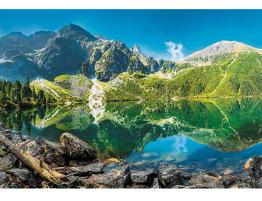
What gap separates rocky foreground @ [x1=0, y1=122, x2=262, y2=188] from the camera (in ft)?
35.4

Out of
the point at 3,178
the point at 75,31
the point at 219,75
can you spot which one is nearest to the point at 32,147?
the point at 3,178

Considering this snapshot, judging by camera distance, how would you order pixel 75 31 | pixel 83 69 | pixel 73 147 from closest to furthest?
pixel 73 147
pixel 75 31
pixel 83 69

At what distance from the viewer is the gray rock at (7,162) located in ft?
37.7

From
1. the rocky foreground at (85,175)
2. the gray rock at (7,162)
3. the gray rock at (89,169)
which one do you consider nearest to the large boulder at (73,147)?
the rocky foreground at (85,175)

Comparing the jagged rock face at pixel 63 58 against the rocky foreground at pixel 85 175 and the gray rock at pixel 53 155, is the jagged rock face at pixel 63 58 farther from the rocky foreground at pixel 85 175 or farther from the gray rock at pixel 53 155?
the rocky foreground at pixel 85 175

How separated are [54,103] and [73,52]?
1759 cm

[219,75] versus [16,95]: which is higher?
[219,75]

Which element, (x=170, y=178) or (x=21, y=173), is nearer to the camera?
(x=21, y=173)

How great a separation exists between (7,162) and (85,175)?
2.07 meters

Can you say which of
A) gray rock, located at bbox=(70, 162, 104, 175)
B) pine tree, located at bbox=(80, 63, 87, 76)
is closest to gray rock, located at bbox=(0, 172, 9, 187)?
gray rock, located at bbox=(70, 162, 104, 175)

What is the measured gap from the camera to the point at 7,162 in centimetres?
1165

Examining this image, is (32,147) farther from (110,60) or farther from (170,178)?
(110,60)

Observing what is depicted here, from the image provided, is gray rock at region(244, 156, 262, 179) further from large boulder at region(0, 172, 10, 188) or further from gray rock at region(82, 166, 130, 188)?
large boulder at region(0, 172, 10, 188)

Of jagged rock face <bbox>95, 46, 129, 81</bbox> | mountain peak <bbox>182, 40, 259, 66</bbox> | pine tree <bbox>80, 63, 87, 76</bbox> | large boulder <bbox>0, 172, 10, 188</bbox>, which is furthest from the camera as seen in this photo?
pine tree <bbox>80, 63, 87, 76</bbox>
